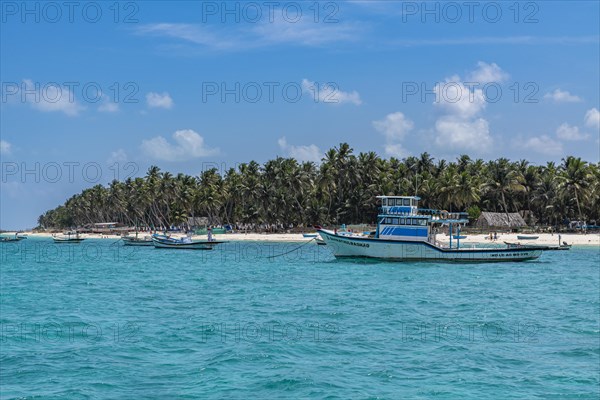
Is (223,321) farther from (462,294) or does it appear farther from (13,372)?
(462,294)

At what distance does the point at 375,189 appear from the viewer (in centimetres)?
11944

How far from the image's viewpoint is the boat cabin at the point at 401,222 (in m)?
62.0

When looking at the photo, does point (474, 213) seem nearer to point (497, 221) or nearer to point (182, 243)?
point (497, 221)

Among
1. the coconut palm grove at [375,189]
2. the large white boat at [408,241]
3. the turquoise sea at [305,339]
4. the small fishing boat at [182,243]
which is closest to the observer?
the turquoise sea at [305,339]

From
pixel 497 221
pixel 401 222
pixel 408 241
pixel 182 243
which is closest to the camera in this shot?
pixel 408 241

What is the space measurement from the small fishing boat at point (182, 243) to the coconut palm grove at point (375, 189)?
3153 cm

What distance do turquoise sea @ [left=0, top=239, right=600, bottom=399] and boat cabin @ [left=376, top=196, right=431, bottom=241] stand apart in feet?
44.4

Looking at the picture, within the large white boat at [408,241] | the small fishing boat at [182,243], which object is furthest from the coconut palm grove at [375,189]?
the large white boat at [408,241]

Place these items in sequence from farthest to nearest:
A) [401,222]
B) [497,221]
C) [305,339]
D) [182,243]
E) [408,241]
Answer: [497,221]
[182,243]
[401,222]
[408,241]
[305,339]

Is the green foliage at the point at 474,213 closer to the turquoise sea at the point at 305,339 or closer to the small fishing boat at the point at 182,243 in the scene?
the small fishing boat at the point at 182,243

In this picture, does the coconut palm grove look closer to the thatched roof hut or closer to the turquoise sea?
the thatched roof hut

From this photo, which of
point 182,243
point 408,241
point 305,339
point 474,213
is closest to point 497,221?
point 474,213

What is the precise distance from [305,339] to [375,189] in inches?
3789

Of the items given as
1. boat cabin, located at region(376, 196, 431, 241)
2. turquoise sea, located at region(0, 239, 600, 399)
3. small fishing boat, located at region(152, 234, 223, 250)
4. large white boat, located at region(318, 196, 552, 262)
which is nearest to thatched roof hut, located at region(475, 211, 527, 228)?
small fishing boat, located at region(152, 234, 223, 250)
